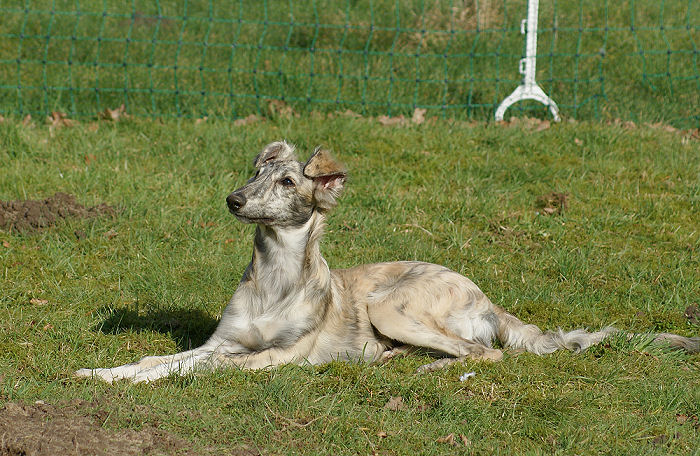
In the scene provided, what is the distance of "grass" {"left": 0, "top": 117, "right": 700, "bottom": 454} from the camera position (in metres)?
4.54

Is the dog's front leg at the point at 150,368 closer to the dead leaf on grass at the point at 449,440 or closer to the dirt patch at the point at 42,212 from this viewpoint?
the dead leaf on grass at the point at 449,440

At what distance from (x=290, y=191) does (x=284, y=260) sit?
0.43m

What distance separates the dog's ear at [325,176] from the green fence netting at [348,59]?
4.87 meters

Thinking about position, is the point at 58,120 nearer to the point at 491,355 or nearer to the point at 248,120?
the point at 248,120

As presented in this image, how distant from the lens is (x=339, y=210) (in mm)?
7871

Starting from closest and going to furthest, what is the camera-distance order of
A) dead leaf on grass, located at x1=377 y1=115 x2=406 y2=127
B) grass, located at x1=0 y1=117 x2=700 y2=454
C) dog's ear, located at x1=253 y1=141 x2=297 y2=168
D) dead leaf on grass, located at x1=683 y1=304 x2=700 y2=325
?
grass, located at x1=0 y1=117 x2=700 y2=454 < dog's ear, located at x1=253 y1=141 x2=297 y2=168 < dead leaf on grass, located at x1=683 y1=304 x2=700 y2=325 < dead leaf on grass, located at x1=377 y1=115 x2=406 y2=127

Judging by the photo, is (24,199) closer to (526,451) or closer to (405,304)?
(405,304)

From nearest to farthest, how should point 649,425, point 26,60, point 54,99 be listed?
point 649,425 → point 54,99 → point 26,60

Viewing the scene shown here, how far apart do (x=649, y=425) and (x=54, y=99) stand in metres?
7.72

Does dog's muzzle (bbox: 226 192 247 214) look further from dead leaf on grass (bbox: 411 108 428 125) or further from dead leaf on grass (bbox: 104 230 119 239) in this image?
dead leaf on grass (bbox: 411 108 428 125)

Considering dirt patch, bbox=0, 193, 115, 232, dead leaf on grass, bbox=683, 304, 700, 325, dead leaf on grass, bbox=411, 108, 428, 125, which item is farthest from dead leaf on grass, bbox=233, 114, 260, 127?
dead leaf on grass, bbox=683, 304, 700, 325

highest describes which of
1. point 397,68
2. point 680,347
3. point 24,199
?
point 397,68

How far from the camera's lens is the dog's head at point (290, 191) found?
5.03m

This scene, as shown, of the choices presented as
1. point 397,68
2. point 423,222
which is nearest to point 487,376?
point 423,222
